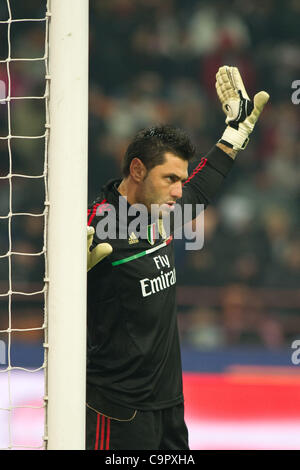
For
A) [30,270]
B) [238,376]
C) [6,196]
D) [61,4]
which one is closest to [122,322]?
[61,4]

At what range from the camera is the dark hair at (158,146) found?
3100 millimetres

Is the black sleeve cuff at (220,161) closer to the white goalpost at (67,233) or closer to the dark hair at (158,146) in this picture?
the dark hair at (158,146)

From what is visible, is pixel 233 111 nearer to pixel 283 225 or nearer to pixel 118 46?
pixel 283 225

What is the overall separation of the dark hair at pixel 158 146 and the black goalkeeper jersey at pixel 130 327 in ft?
0.71

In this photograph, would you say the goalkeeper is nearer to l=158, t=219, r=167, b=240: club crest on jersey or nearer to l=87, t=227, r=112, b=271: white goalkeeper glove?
l=158, t=219, r=167, b=240: club crest on jersey

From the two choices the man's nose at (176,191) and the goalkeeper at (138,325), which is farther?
the man's nose at (176,191)

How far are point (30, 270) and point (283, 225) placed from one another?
2.39 m

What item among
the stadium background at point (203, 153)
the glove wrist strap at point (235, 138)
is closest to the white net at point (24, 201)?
the stadium background at point (203, 153)

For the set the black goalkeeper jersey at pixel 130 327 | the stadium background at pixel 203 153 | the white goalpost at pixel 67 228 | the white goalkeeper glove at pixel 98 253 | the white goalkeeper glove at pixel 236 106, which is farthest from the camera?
the stadium background at pixel 203 153

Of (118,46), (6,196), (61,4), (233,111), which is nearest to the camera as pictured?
(61,4)

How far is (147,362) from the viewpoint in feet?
9.68

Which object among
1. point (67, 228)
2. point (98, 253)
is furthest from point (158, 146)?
point (67, 228)

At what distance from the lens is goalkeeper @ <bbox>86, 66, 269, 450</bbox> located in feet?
9.66

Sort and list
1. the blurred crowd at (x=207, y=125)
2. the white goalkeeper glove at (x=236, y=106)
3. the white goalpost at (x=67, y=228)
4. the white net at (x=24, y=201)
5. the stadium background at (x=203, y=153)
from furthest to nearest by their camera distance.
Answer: the blurred crowd at (x=207, y=125), the stadium background at (x=203, y=153), the white net at (x=24, y=201), the white goalkeeper glove at (x=236, y=106), the white goalpost at (x=67, y=228)
